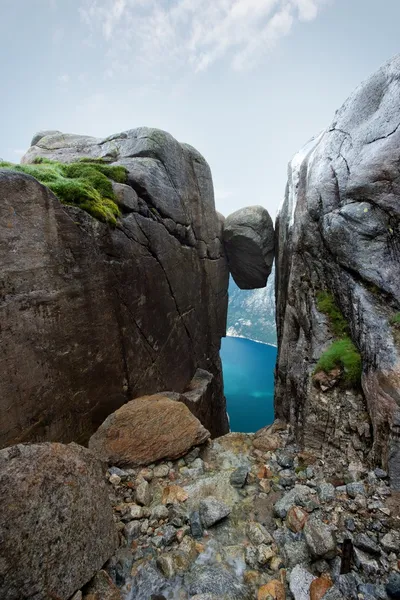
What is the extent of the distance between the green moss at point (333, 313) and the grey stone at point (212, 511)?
455cm

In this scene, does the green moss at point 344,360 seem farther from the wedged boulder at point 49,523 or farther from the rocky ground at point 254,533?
the wedged boulder at point 49,523

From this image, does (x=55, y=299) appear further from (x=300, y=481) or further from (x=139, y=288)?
(x=300, y=481)

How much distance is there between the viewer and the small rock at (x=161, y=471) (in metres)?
4.91

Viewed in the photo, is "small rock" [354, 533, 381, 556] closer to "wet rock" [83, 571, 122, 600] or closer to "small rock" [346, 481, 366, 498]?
"small rock" [346, 481, 366, 498]

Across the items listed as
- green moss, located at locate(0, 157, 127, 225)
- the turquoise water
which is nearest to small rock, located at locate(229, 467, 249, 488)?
green moss, located at locate(0, 157, 127, 225)

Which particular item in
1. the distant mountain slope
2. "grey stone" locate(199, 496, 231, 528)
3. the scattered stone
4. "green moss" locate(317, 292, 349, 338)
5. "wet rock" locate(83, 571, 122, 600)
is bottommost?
the distant mountain slope

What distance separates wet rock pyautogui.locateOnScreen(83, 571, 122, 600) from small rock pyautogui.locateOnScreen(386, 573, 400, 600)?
106 inches

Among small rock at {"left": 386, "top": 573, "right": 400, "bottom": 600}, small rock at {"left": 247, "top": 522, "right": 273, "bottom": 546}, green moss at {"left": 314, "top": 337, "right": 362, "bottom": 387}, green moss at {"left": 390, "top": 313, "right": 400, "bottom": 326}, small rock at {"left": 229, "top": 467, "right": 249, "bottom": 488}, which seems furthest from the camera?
green moss at {"left": 314, "top": 337, "right": 362, "bottom": 387}

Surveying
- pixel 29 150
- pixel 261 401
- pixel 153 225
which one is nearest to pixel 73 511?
pixel 153 225

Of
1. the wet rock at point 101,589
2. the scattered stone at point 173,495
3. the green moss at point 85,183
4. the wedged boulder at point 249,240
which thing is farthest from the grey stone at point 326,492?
the wedged boulder at point 249,240

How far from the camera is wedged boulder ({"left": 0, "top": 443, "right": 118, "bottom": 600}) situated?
8.00 feet

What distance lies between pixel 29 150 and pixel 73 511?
44.6 feet

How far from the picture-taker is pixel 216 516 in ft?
12.7

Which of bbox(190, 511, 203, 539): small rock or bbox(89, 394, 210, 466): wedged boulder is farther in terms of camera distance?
bbox(89, 394, 210, 466): wedged boulder
